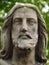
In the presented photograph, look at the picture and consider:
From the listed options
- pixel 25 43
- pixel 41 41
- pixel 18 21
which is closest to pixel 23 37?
pixel 25 43

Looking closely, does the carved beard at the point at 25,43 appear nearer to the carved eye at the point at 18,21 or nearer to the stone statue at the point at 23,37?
the stone statue at the point at 23,37

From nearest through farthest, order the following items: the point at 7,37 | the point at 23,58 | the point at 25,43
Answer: the point at 25,43, the point at 23,58, the point at 7,37

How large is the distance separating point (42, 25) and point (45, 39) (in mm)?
185

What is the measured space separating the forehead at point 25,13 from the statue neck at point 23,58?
0.43 m

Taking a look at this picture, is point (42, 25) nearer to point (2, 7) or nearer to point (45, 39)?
point (45, 39)

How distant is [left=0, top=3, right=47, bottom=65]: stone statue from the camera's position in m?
5.43

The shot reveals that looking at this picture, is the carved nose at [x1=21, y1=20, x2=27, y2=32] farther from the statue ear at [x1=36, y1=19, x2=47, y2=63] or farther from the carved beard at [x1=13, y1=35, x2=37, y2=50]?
the statue ear at [x1=36, y1=19, x2=47, y2=63]

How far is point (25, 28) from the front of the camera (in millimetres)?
5418

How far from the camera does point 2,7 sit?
11.1 metres

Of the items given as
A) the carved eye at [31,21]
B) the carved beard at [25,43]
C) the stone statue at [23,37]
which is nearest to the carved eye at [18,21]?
the stone statue at [23,37]

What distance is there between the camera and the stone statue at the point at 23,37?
17.8 feet

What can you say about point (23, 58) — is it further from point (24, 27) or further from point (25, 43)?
point (24, 27)

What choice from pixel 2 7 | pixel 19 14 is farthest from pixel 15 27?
pixel 2 7

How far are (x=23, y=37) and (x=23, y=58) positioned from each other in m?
0.29
